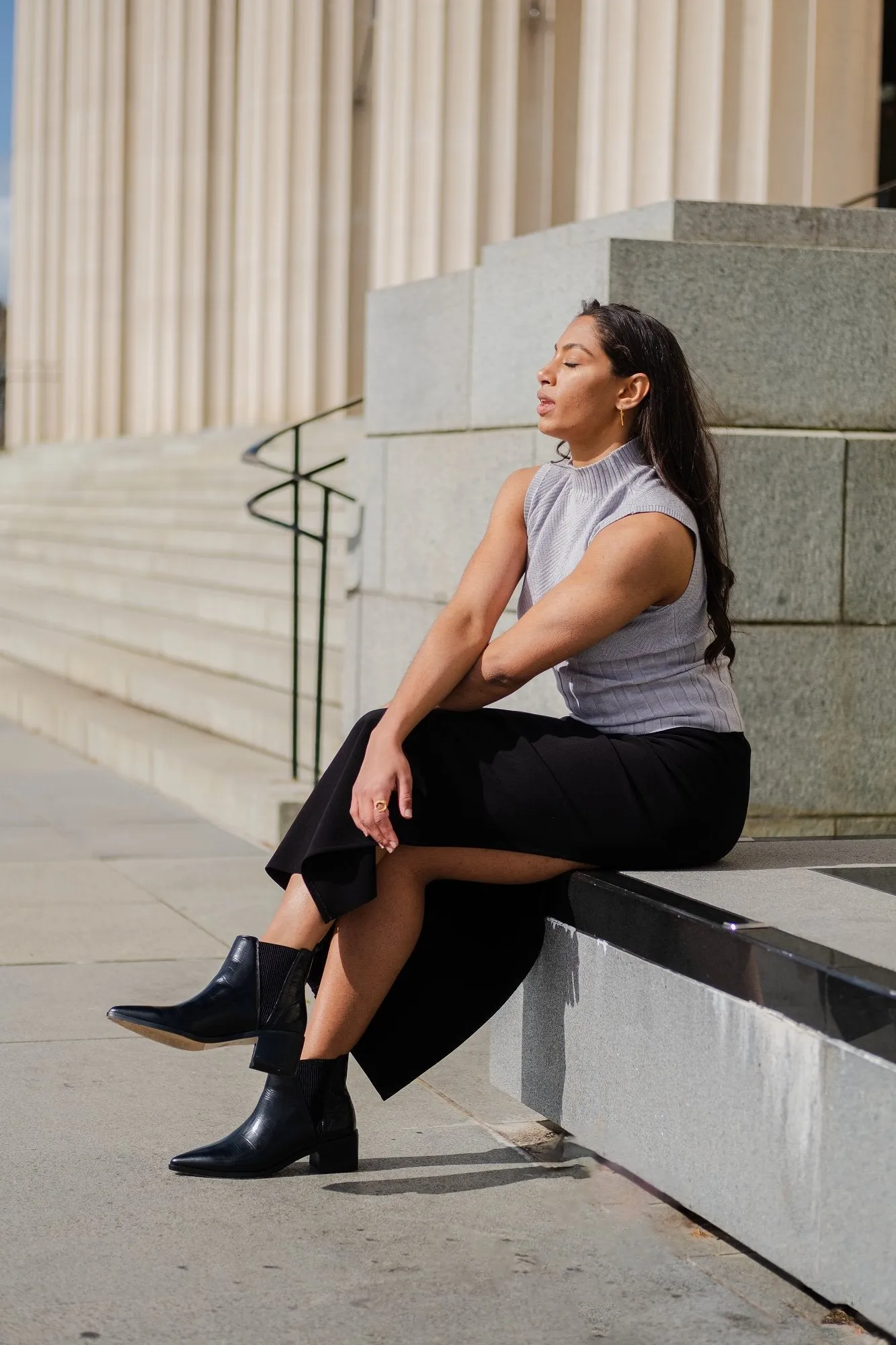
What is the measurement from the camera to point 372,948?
3.80m

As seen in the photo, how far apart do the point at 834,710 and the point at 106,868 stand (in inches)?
117

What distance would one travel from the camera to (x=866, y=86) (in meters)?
9.66

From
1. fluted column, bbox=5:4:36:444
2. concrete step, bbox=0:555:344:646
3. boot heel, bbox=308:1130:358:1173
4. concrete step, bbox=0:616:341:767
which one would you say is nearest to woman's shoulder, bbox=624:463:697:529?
boot heel, bbox=308:1130:358:1173

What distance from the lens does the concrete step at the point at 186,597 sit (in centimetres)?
1123

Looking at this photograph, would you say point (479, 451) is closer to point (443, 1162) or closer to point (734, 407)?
point (734, 407)

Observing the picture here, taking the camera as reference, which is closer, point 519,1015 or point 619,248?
point 519,1015

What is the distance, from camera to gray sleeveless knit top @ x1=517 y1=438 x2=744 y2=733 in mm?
4035

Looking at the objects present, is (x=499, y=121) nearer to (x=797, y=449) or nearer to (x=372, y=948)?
(x=797, y=449)

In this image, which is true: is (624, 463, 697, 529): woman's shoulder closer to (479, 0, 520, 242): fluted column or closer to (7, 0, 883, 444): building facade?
(7, 0, 883, 444): building facade

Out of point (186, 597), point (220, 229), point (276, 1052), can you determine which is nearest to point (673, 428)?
point (276, 1052)

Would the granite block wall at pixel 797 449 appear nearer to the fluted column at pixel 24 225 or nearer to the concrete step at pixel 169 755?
the concrete step at pixel 169 755

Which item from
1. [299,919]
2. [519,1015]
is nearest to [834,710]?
[519,1015]

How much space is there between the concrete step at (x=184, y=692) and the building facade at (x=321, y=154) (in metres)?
3.14

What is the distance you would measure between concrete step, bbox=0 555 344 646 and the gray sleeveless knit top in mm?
6073
